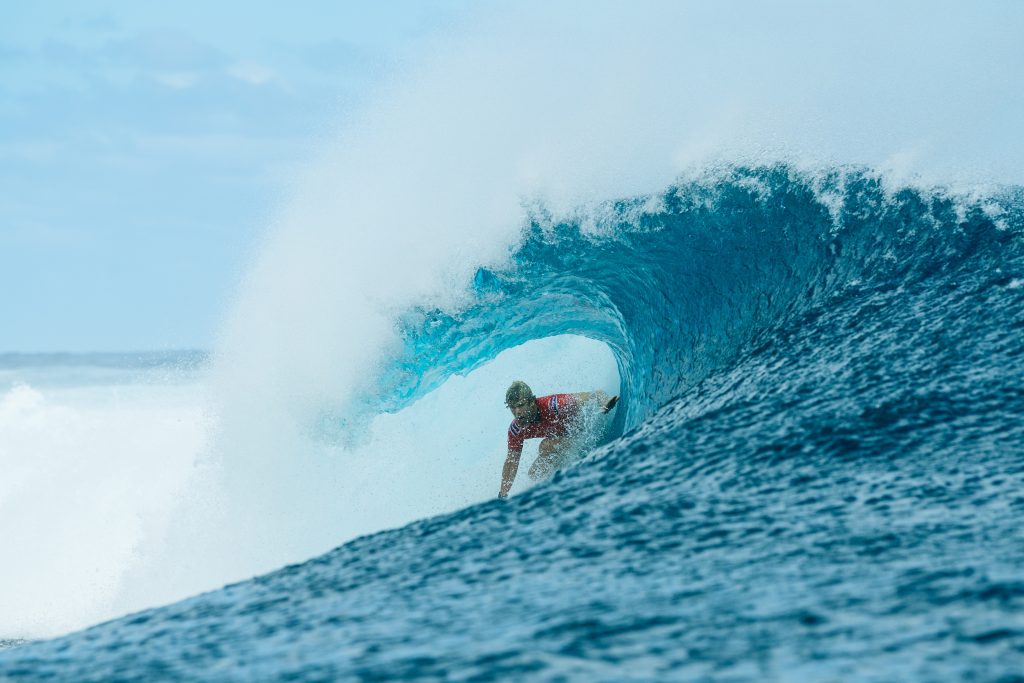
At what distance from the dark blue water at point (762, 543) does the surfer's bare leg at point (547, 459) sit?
174cm

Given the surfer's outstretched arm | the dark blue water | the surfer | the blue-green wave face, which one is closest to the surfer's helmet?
the surfer

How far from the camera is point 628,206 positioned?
23.4 ft

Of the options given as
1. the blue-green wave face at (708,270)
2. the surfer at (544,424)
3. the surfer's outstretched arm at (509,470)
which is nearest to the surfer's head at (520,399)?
the surfer at (544,424)

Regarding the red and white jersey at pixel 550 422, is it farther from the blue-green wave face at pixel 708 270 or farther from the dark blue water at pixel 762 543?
the dark blue water at pixel 762 543

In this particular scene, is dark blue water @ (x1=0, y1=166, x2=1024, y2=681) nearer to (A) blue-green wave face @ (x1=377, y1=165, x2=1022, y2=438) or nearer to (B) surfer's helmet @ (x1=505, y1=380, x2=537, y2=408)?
(A) blue-green wave face @ (x1=377, y1=165, x2=1022, y2=438)

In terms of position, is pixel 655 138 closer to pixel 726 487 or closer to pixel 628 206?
pixel 628 206

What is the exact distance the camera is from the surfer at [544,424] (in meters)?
6.81

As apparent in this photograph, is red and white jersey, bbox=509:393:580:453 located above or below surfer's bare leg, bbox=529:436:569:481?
above

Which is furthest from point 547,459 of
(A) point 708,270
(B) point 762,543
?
(B) point 762,543

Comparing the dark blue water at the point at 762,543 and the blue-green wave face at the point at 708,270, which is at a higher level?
the blue-green wave face at the point at 708,270

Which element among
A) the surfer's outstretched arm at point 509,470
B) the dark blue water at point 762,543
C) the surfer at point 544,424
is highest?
the surfer at point 544,424

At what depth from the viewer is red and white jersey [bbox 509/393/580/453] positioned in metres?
6.96

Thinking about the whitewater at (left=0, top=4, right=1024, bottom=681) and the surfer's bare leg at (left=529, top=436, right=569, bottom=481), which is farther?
the surfer's bare leg at (left=529, top=436, right=569, bottom=481)

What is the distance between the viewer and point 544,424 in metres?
7.05
